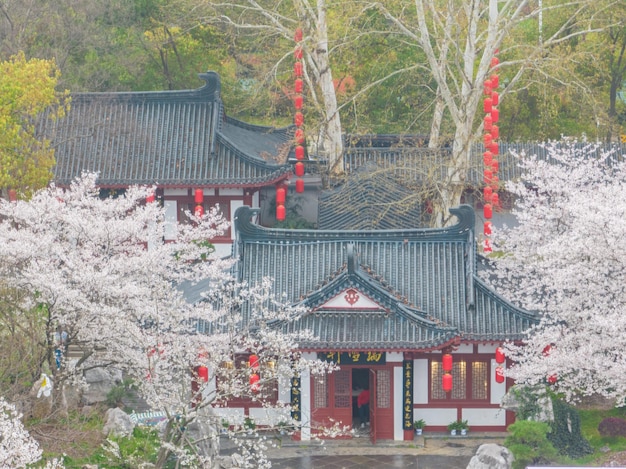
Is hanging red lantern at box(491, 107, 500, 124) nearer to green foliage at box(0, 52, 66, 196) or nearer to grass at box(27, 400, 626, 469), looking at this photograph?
grass at box(27, 400, 626, 469)

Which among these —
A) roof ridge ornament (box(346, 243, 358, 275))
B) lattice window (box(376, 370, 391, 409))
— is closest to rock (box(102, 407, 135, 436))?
lattice window (box(376, 370, 391, 409))

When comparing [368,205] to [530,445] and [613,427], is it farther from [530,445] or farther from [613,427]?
[530,445]

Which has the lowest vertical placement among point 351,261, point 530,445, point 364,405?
point 530,445

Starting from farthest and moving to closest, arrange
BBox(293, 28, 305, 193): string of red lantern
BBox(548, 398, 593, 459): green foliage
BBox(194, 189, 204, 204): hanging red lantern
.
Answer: BBox(194, 189, 204, 204): hanging red lantern
BBox(293, 28, 305, 193): string of red lantern
BBox(548, 398, 593, 459): green foliage

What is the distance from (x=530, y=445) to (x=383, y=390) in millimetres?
5026

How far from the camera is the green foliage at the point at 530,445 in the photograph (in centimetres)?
2578

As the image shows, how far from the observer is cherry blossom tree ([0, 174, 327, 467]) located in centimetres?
2530

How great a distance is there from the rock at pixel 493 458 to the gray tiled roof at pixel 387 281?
336 centimetres

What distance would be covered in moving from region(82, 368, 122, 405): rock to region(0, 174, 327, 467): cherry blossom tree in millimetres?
919

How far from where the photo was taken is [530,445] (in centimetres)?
2606

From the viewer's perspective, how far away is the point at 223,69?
5256 centimetres

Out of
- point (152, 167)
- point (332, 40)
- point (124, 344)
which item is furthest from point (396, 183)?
point (124, 344)

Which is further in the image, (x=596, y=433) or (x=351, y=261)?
(x=351, y=261)

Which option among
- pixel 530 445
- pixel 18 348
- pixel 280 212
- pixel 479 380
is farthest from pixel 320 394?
pixel 280 212
